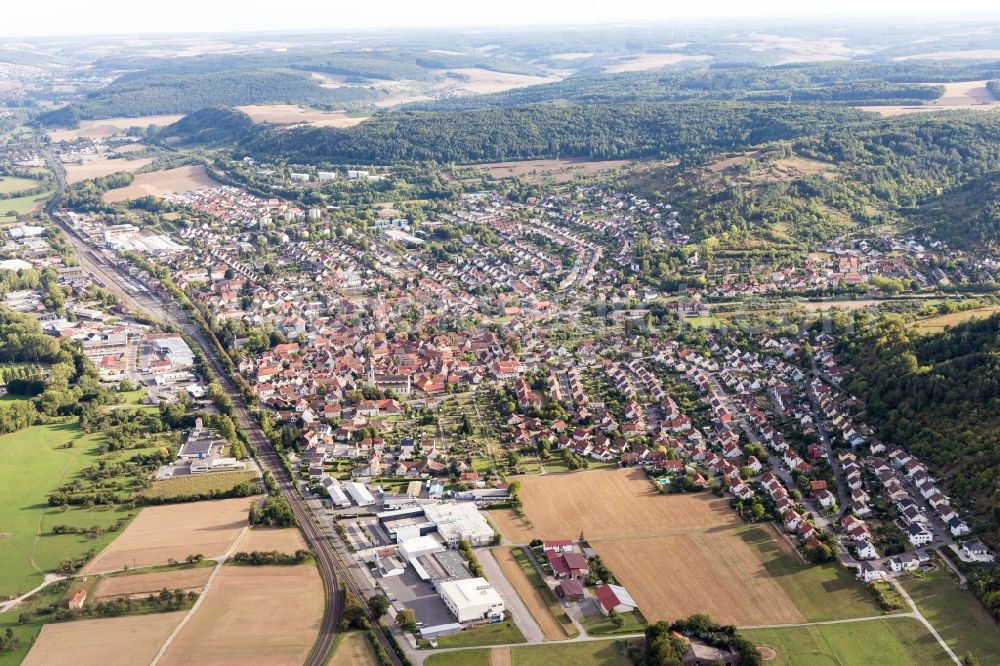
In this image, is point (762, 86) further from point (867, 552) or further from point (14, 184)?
point (867, 552)

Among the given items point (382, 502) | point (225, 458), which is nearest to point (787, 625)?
point (382, 502)

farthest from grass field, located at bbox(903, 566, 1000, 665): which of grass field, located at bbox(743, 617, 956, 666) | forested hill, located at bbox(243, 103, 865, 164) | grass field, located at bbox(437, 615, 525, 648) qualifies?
forested hill, located at bbox(243, 103, 865, 164)

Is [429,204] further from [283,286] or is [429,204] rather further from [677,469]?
[677,469]

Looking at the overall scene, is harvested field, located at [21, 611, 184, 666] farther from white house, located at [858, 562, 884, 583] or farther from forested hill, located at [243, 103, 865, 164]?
forested hill, located at [243, 103, 865, 164]

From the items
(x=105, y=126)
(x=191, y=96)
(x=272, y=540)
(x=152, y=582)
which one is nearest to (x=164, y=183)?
(x=105, y=126)

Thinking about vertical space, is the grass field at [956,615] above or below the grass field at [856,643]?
above

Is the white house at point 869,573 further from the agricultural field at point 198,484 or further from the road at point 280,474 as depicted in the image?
the agricultural field at point 198,484

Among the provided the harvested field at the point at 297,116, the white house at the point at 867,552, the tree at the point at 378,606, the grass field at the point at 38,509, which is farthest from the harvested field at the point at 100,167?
the white house at the point at 867,552
